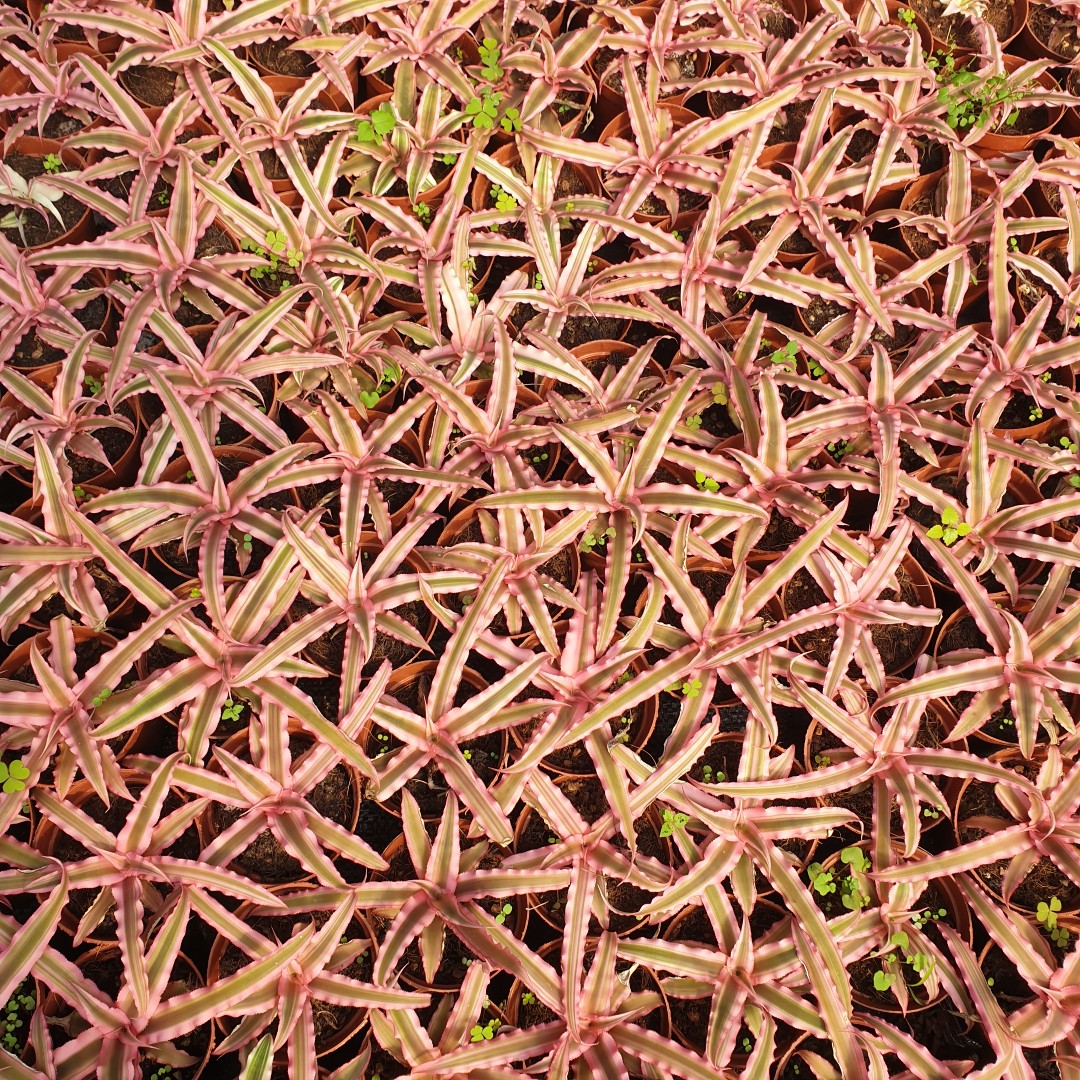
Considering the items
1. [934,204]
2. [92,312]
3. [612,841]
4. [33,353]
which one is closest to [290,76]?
[92,312]

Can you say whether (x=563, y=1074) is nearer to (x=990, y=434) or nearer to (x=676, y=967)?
(x=676, y=967)

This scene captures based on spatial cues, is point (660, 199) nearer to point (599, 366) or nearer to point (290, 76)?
point (599, 366)

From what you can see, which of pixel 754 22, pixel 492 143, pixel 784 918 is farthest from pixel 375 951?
pixel 754 22

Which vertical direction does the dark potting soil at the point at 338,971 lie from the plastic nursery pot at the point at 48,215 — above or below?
below

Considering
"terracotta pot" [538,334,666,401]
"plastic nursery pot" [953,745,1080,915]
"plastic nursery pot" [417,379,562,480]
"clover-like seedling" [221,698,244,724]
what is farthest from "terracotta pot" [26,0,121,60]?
"plastic nursery pot" [953,745,1080,915]

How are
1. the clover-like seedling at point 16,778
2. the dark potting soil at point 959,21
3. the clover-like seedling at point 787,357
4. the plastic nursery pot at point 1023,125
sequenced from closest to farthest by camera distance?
the clover-like seedling at point 16,778
the clover-like seedling at point 787,357
the plastic nursery pot at point 1023,125
the dark potting soil at point 959,21

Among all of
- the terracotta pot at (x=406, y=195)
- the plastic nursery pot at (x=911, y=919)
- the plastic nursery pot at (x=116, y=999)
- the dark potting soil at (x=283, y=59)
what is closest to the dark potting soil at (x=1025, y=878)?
the plastic nursery pot at (x=911, y=919)

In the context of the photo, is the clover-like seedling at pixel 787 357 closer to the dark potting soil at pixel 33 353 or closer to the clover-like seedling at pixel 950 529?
the clover-like seedling at pixel 950 529
